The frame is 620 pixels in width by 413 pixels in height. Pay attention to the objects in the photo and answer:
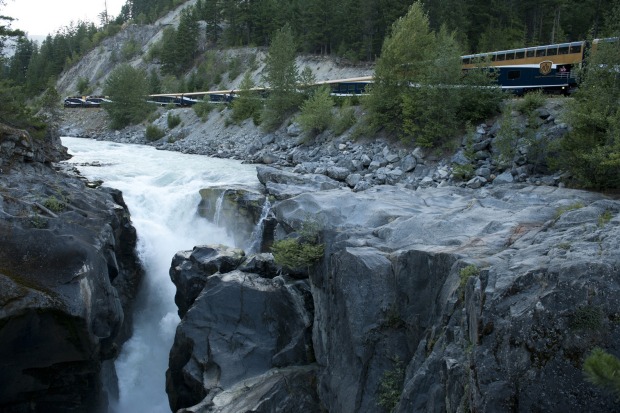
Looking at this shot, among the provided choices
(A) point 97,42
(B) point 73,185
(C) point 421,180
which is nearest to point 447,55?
(C) point 421,180

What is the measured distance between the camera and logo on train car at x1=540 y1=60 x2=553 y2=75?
29.0 m

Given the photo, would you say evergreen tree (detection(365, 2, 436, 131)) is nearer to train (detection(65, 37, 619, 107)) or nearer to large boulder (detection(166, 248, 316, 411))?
train (detection(65, 37, 619, 107))

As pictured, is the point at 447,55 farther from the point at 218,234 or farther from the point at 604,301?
the point at 604,301

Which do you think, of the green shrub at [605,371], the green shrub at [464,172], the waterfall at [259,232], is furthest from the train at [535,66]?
the green shrub at [605,371]

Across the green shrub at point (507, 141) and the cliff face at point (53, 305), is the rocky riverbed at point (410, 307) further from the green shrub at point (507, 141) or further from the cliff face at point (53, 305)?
the green shrub at point (507, 141)

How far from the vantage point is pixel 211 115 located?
166 ft

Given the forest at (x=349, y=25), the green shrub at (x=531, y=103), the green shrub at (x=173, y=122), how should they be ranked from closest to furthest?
the green shrub at (x=531, y=103) < the forest at (x=349, y=25) < the green shrub at (x=173, y=122)

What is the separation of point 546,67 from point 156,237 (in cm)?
2465

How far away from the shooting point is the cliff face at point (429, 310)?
583 centimetres

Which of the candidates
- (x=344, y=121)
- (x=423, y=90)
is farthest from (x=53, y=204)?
(x=344, y=121)

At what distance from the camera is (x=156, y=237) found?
65.1 feet

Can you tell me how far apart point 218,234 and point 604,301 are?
16473mm

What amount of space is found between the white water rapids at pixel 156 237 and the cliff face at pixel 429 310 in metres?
1.83

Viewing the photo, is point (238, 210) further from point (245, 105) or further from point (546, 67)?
point (245, 105)
